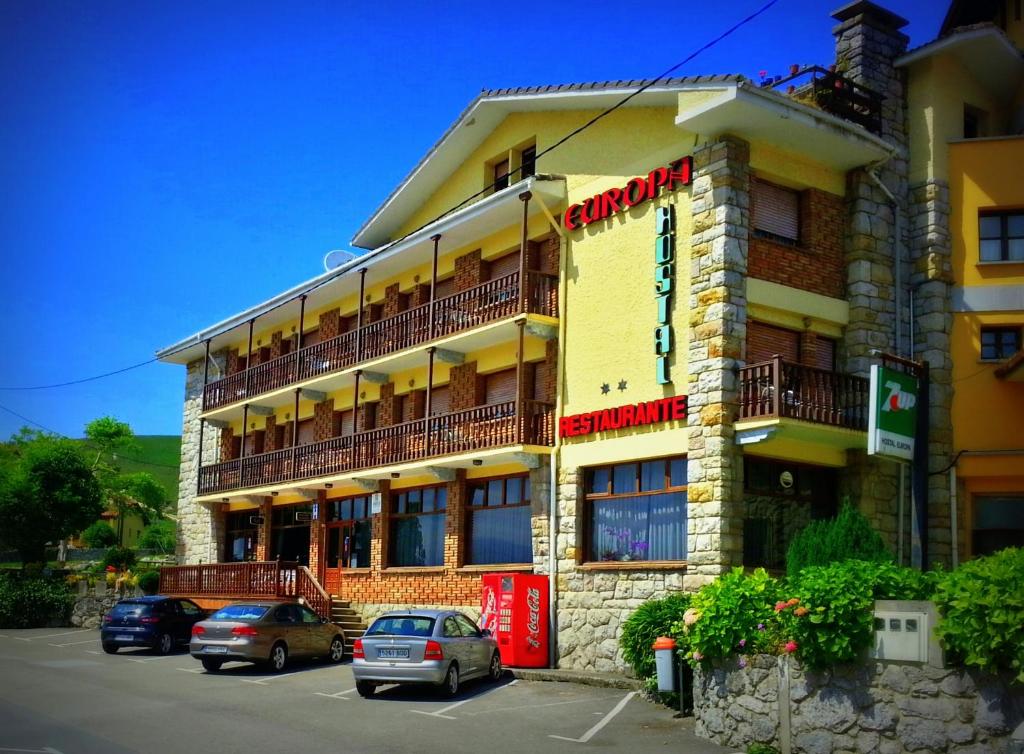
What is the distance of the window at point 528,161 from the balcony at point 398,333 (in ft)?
10.2

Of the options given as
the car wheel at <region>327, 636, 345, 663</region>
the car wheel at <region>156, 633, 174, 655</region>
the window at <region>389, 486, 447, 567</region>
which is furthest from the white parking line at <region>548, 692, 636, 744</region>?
the car wheel at <region>156, 633, 174, 655</region>

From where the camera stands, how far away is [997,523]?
71.6 feet

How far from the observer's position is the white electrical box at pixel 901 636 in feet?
41.1

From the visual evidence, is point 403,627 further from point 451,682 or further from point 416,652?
point 451,682

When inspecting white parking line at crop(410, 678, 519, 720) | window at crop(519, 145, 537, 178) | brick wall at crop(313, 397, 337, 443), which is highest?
window at crop(519, 145, 537, 178)

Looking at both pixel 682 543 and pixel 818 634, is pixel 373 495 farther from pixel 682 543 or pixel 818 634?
pixel 818 634

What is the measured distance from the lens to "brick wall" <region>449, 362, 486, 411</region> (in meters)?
27.8

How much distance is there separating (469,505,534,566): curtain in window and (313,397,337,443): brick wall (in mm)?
8425

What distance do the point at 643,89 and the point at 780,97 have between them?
2869 mm

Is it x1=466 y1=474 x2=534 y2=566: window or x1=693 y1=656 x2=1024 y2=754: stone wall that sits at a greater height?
x1=466 y1=474 x2=534 y2=566: window

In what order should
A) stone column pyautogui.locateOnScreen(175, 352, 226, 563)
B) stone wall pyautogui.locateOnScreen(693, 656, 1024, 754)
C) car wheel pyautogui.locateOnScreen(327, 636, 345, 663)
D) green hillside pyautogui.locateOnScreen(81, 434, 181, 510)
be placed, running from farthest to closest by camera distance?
green hillside pyautogui.locateOnScreen(81, 434, 181, 510) < stone column pyautogui.locateOnScreen(175, 352, 226, 563) < car wheel pyautogui.locateOnScreen(327, 636, 345, 663) < stone wall pyautogui.locateOnScreen(693, 656, 1024, 754)

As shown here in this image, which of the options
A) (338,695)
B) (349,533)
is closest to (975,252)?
(338,695)

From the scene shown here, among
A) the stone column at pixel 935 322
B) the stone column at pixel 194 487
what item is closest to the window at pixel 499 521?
the stone column at pixel 935 322

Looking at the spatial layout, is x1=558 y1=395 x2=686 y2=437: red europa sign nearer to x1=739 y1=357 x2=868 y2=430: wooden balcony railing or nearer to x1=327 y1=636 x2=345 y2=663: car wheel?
x1=739 y1=357 x2=868 y2=430: wooden balcony railing
